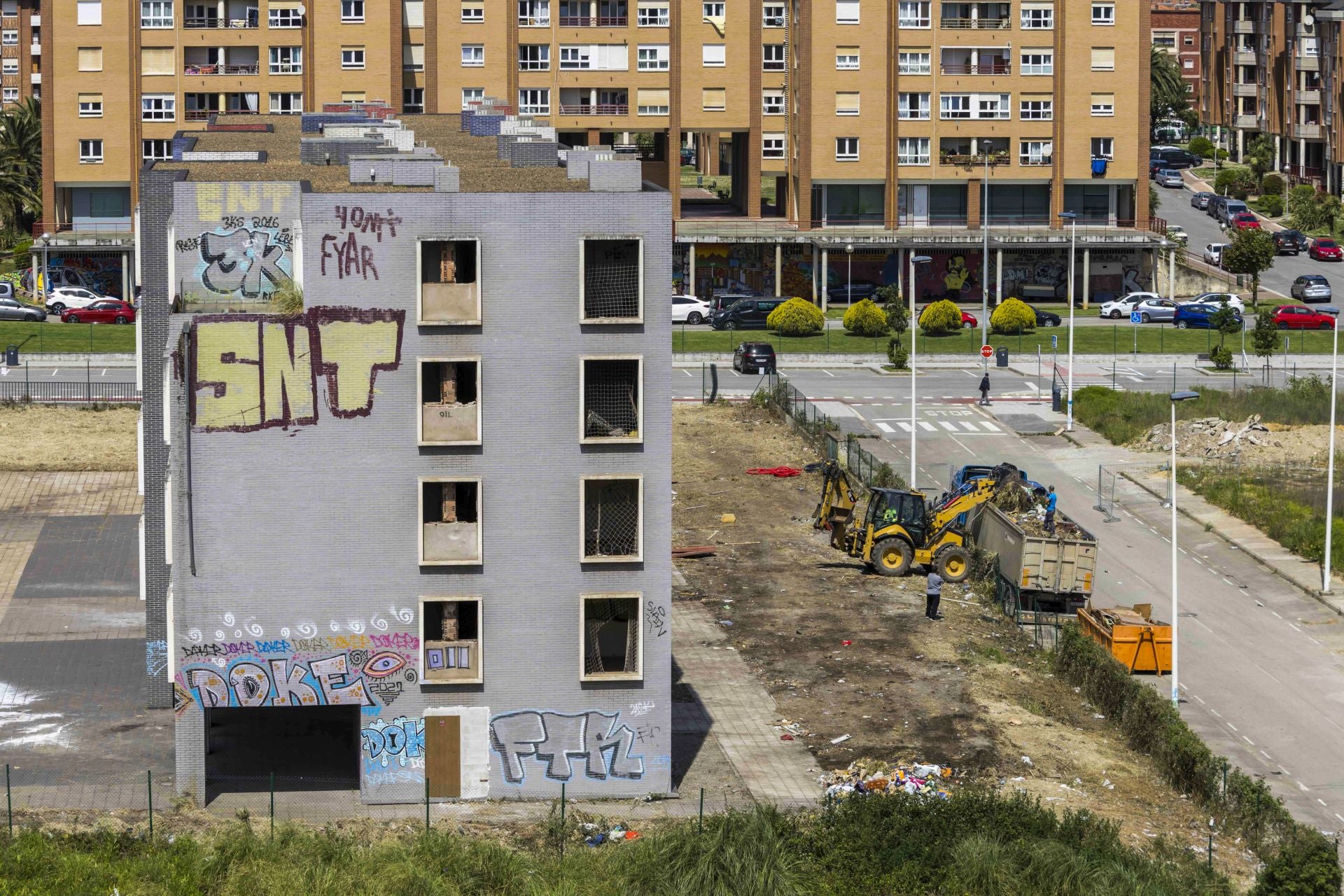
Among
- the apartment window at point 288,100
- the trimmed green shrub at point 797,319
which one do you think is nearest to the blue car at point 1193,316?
the trimmed green shrub at point 797,319

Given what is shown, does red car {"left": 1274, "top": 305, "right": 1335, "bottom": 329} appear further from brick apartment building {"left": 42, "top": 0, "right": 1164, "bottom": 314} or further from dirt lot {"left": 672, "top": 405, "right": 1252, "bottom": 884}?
dirt lot {"left": 672, "top": 405, "right": 1252, "bottom": 884}

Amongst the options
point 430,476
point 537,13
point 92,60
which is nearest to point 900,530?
point 430,476

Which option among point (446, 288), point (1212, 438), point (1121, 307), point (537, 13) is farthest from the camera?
point (537, 13)

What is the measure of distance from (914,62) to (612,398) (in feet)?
257

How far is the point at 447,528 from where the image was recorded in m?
37.3

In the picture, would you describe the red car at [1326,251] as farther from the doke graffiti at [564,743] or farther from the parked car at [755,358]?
the doke graffiti at [564,743]

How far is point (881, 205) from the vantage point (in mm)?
114062

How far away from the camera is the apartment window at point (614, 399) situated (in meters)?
37.5

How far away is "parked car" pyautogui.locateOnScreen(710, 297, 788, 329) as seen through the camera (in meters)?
101

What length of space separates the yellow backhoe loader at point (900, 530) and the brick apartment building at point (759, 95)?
181 feet

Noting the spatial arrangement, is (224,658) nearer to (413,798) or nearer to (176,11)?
(413,798)

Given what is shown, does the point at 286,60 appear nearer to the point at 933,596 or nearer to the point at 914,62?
the point at 914,62

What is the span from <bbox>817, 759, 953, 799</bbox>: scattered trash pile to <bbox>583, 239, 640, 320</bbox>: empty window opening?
30.4 feet

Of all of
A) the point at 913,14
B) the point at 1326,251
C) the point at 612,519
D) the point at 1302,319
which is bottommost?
the point at 612,519
